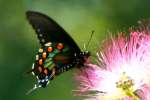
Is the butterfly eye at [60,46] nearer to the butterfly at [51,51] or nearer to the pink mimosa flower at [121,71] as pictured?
the butterfly at [51,51]

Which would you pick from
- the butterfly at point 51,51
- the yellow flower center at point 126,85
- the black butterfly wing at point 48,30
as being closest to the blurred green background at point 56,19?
the butterfly at point 51,51

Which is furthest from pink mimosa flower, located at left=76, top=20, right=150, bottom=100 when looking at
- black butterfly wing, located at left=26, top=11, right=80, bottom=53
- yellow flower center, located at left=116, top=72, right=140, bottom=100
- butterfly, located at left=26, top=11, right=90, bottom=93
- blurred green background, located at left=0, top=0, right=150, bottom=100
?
blurred green background, located at left=0, top=0, right=150, bottom=100

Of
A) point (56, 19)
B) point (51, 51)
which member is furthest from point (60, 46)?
point (56, 19)

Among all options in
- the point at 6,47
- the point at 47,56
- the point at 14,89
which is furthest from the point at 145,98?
the point at 6,47

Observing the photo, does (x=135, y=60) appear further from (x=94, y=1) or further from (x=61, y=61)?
(x=94, y=1)

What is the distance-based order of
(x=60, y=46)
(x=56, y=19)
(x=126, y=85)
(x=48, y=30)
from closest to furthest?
(x=126, y=85) < (x=48, y=30) < (x=60, y=46) < (x=56, y=19)

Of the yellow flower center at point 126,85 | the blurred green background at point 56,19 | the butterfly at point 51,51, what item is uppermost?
the butterfly at point 51,51

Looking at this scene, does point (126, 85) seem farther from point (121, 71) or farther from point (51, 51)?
point (51, 51)
